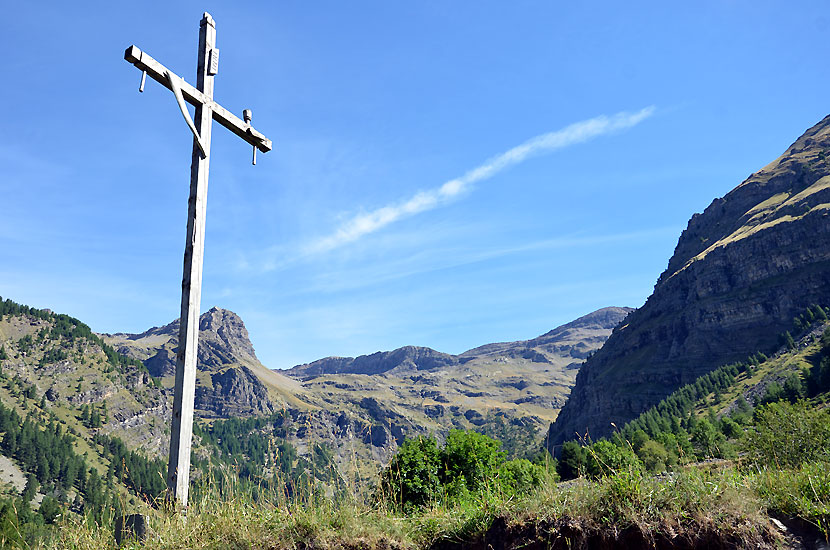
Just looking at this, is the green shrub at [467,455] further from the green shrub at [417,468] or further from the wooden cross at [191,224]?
the wooden cross at [191,224]

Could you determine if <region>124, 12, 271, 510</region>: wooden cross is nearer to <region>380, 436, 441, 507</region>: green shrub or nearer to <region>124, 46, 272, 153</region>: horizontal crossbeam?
<region>124, 46, 272, 153</region>: horizontal crossbeam

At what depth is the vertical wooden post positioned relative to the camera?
6500 millimetres

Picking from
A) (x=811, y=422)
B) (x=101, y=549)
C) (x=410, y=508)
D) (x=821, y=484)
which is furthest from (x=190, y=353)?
(x=811, y=422)

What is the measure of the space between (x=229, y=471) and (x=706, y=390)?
203694 mm

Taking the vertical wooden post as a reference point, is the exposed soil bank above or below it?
below

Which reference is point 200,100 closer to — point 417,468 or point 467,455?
point 417,468

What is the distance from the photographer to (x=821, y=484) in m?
5.16

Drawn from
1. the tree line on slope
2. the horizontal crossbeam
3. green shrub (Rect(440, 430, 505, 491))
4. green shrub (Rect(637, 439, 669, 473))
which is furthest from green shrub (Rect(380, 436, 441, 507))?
A: the tree line on slope

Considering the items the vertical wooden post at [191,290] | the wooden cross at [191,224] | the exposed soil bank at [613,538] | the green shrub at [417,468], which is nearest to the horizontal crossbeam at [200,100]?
the wooden cross at [191,224]

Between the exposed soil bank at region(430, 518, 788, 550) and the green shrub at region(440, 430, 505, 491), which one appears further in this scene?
the green shrub at region(440, 430, 505, 491)

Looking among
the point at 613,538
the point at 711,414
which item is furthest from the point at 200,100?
the point at 711,414

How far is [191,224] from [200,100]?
2.05 metres

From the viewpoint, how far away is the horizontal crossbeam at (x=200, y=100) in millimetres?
6848

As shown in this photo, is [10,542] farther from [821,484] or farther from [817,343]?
[817,343]
